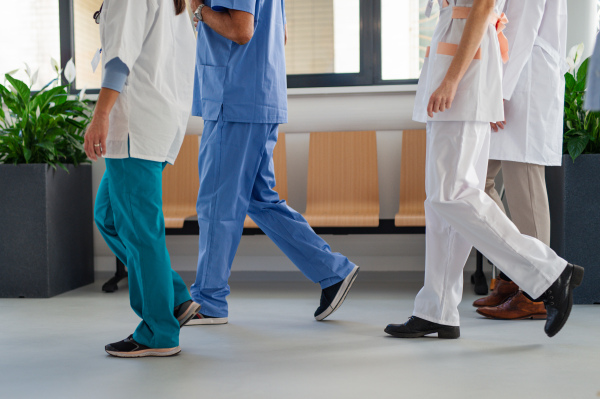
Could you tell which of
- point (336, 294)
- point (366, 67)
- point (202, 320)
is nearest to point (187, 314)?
point (202, 320)

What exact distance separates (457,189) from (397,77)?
2.21 metres

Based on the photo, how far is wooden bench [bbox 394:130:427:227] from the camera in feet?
12.4

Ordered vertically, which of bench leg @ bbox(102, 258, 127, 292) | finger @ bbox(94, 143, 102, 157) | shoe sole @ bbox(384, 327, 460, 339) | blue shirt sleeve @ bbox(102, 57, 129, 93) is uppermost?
blue shirt sleeve @ bbox(102, 57, 129, 93)

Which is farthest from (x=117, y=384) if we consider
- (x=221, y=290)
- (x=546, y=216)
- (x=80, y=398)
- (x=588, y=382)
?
(x=546, y=216)

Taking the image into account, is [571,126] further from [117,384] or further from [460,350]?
[117,384]

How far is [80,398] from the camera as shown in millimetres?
1651

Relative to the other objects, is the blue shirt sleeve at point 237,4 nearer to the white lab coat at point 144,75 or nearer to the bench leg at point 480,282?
the white lab coat at point 144,75

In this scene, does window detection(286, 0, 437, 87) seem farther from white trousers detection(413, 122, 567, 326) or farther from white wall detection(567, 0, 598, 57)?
white trousers detection(413, 122, 567, 326)

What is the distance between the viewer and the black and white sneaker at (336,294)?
2.54 m

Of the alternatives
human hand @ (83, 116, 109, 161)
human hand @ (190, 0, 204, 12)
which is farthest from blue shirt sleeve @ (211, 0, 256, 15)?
human hand @ (83, 116, 109, 161)

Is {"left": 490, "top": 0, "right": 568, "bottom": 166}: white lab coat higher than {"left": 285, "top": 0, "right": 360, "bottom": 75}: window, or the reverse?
{"left": 285, "top": 0, "right": 360, "bottom": 75}: window

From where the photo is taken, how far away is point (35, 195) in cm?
326

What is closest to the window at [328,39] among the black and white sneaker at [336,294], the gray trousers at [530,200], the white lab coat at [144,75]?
the gray trousers at [530,200]

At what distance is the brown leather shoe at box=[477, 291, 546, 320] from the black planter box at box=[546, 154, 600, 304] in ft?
1.52
